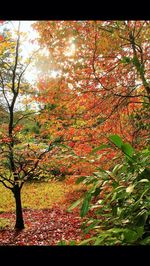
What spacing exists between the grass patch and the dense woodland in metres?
0.16

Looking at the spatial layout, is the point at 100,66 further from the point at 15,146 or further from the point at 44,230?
the point at 44,230

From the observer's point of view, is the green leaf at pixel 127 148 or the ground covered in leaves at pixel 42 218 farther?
the ground covered in leaves at pixel 42 218

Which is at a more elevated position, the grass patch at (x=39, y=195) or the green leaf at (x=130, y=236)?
the green leaf at (x=130, y=236)

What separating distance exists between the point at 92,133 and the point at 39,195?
721cm

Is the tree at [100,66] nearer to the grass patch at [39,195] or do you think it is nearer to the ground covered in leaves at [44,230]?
the ground covered in leaves at [44,230]

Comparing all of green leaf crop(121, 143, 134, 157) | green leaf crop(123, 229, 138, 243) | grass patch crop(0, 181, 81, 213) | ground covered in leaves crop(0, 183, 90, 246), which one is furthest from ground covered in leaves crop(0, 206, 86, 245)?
green leaf crop(123, 229, 138, 243)

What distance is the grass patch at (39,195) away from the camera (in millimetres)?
10266

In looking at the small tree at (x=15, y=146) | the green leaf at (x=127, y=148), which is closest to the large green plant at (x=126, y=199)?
the green leaf at (x=127, y=148)

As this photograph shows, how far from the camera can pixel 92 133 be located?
514cm

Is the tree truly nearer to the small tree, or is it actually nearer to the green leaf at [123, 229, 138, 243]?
the small tree
